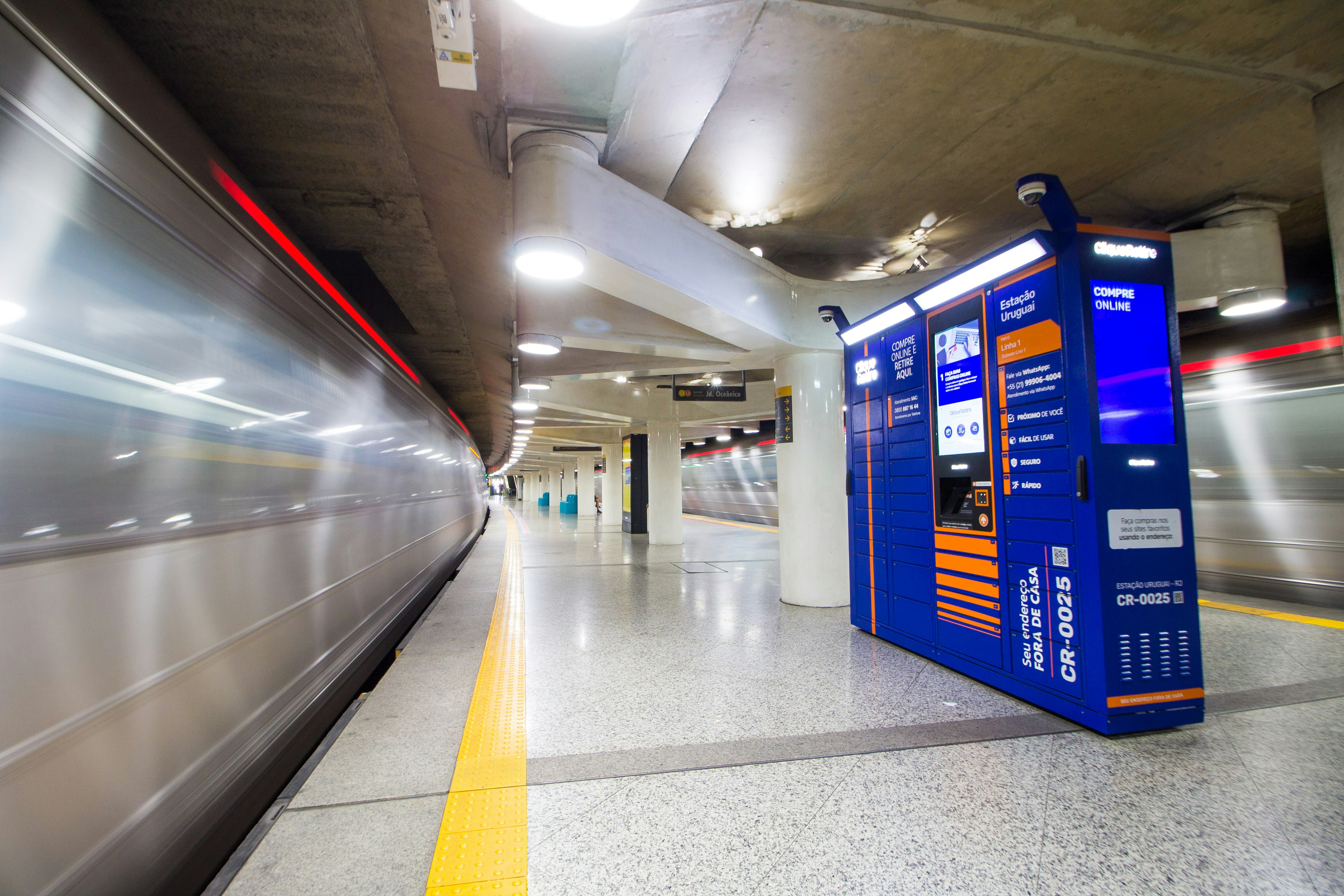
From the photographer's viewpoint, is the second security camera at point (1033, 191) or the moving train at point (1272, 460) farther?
the moving train at point (1272, 460)

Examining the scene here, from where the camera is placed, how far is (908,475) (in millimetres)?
4418

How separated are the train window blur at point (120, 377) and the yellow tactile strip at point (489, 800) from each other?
1.49 metres

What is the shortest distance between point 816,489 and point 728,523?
1601 centimetres

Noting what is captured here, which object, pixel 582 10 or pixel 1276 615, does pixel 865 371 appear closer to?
pixel 582 10

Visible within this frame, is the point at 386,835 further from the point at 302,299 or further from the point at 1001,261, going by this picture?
the point at 1001,261

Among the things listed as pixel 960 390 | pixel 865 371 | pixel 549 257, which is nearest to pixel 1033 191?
pixel 960 390

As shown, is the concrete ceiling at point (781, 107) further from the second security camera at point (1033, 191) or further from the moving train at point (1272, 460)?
the moving train at point (1272, 460)

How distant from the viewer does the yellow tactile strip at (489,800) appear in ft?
6.13

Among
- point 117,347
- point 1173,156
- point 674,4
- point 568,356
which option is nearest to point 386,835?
point 117,347

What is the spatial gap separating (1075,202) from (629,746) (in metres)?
5.84

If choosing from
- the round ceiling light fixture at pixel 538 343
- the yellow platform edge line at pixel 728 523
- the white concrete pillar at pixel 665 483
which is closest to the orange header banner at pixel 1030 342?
the round ceiling light fixture at pixel 538 343

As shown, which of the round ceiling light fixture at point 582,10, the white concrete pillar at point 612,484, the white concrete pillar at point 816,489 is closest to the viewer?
the round ceiling light fixture at point 582,10

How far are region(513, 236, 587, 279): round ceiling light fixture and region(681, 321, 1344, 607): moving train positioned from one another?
5.55m

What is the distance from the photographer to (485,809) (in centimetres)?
226
